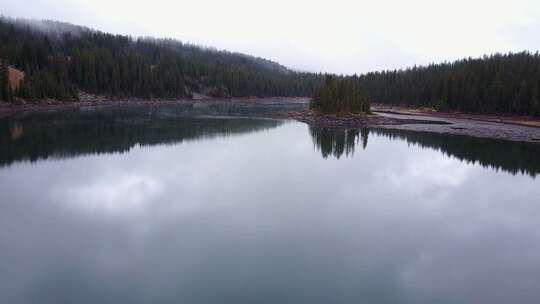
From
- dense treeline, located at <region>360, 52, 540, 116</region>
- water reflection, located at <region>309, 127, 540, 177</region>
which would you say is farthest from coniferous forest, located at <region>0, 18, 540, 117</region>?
water reflection, located at <region>309, 127, 540, 177</region>

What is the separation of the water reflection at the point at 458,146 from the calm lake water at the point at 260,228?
0.92m

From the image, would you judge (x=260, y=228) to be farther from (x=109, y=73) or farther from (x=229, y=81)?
(x=229, y=81)

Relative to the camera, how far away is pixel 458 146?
1829 inches

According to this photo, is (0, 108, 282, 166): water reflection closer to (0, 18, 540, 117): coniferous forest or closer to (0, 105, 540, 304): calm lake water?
(0, 105, 540, 304): calm lake water

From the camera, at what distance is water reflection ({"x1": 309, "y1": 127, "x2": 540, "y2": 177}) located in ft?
121

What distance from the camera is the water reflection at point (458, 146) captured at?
36.9m

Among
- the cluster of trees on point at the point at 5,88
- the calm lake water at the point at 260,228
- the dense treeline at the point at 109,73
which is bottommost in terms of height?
the calm lake water at the point at 260,228

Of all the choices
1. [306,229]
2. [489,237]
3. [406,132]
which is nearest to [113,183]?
[306,229]

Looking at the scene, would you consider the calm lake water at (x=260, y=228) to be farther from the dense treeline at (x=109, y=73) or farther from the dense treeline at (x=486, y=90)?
the dense treeline at (x=109, y=73)

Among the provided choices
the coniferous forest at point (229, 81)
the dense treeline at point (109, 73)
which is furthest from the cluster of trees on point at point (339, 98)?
the dense treeline at point (109, 73)

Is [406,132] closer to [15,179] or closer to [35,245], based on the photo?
[15,179]

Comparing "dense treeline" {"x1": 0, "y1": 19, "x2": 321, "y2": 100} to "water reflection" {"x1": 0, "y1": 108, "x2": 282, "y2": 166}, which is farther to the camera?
"dense treeline" {"x1": 0, "y1": 19, "x2": 321, "y2": 100}

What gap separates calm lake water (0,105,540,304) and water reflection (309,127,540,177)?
919mm

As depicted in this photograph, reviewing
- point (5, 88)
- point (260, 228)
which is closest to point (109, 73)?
point (5, 88)
